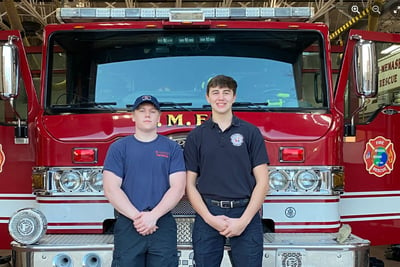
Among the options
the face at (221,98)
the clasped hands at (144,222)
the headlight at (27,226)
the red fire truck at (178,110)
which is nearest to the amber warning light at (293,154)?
the red fire truck at (178,110)

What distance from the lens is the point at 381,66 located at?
5.08 meters

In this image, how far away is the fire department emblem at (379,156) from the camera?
15.1 ft

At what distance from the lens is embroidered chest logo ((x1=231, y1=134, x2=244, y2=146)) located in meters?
3.07

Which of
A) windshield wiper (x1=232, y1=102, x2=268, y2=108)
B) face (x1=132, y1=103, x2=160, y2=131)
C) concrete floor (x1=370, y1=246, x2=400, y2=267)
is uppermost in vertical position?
windshield wiper (x1=232, y1=102, x2=268, y2=108)

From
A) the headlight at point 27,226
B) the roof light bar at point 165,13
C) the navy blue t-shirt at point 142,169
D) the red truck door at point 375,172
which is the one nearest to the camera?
Answer: the navy blue t-shirt at point 142,169

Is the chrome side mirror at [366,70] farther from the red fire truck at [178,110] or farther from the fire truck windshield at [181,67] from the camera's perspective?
the fire truck windshield at [181,67]

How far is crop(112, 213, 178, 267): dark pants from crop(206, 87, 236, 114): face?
701mm

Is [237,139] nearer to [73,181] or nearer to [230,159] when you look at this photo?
[230,159]

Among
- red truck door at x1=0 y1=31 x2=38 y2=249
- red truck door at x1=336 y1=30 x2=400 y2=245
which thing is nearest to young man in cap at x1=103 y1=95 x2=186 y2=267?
red truck door at x1=0 y1=31 x2=38 y2=249

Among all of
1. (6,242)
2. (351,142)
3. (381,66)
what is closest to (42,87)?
(6,242)

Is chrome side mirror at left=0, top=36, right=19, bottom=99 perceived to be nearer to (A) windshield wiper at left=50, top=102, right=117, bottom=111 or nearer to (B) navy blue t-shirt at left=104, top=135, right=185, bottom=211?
(A) windshield wiper at left=50, top=102, right=117, bottom=111

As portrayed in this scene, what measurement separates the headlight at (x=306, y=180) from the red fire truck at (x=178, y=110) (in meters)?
0.01

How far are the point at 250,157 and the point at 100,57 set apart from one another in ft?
5.44

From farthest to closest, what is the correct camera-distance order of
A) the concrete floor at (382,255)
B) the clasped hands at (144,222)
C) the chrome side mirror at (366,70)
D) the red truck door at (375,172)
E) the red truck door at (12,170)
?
the concrete floor at (382,255)
the red truck door at (375,172)
the red truck door at (12,170)
the chrome side mirror at (366,70)
the clasped hands at (144,222)
